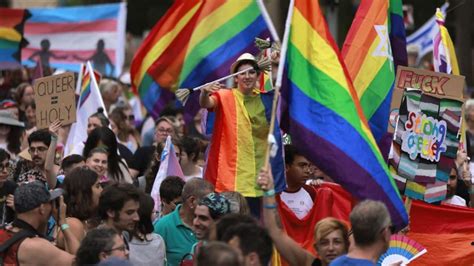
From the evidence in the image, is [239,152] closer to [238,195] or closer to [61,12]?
[238,195]

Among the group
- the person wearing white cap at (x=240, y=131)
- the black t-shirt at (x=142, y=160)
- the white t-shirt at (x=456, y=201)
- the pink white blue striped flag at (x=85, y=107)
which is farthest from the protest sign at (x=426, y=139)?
the pink white blue striped flag at (x=85, y=107)

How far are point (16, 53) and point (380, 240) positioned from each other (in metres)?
11.0

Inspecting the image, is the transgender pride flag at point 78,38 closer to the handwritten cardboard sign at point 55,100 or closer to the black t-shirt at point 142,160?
the black t-shirt at point 142,160

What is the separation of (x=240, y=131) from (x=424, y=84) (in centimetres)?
152

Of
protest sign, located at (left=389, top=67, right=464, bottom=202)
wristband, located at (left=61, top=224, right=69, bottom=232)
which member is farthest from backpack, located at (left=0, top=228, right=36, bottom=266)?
protest sign, located at (left=389, top=67, right=464, bottom=202)

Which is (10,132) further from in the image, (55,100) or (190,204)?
(190,204)

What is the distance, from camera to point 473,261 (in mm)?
10180

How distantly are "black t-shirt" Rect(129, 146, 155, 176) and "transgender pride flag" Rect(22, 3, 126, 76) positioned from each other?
5.95 metres

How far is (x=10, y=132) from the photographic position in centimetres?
1343

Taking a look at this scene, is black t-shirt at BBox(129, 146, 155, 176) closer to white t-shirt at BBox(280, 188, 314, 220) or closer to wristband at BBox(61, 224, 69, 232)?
white t-shirt at BBox(280, 188, 314, 220)

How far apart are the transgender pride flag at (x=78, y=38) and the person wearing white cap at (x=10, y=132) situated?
5.84 meters

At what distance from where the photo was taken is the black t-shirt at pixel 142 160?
43.8ft

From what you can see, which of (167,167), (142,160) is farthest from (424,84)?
(142,160)

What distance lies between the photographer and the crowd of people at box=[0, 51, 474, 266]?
748 centimetres
